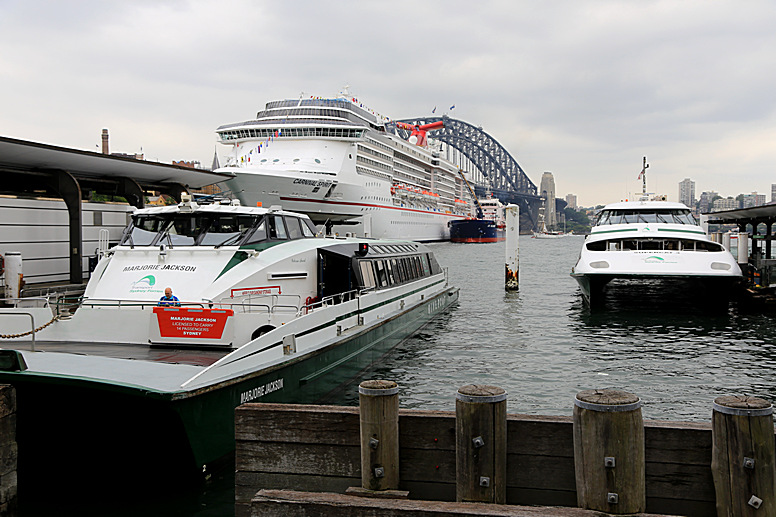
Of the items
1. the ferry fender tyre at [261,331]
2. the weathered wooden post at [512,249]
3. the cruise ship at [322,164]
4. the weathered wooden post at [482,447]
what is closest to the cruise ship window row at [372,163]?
the cruise ship at [322,164]

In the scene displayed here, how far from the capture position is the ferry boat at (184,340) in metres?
7.12

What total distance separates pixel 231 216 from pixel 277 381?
14.2ft

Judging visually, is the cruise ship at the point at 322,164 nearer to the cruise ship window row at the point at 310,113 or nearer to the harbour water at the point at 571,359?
the cruise ship window row at the point at 310,113

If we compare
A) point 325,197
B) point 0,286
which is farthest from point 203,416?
point 325,197

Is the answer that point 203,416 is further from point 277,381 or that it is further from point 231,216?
point 231,216

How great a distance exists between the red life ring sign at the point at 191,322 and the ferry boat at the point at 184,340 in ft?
0.06

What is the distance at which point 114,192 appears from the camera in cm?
2236

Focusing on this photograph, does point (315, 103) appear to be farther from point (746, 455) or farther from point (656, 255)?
point (746, 455)

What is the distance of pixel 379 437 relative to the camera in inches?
207

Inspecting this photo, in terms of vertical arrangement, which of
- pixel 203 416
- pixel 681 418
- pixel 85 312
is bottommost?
pixel 681 418

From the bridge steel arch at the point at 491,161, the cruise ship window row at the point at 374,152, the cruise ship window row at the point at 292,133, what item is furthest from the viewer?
the bridge steel arch at the point at 491,161

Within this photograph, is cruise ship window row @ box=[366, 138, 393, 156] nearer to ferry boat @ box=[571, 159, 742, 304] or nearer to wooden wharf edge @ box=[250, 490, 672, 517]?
ferry boat @ box=[571, 159, 742, 304]

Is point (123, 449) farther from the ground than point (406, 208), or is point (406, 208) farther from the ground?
point (406, 208)

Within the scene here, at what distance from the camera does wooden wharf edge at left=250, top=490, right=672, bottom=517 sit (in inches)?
183
